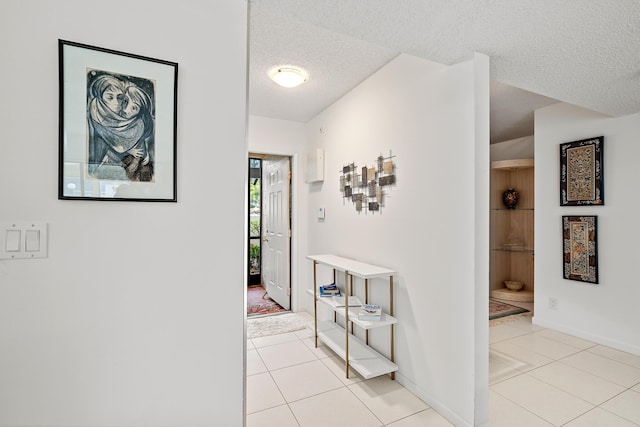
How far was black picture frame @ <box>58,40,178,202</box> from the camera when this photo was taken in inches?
41.6

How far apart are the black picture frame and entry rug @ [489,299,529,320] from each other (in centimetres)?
409

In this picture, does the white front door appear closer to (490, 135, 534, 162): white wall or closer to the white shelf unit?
the white shelf unit

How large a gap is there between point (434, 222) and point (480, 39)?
3.56 feet

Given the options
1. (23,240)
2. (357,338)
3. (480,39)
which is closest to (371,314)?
(357,338)

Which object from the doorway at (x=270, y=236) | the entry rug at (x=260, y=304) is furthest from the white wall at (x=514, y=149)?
the entry rug at (x=260, y=304)

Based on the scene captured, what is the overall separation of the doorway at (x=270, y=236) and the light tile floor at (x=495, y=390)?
1.30m

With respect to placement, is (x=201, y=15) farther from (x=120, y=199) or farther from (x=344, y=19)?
(x=120, y=199)

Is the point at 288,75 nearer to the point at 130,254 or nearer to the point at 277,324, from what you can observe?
the point at 130,254

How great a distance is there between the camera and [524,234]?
4.82 meters

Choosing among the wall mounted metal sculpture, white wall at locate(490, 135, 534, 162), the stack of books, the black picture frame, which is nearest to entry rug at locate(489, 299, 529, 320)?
the stack of books

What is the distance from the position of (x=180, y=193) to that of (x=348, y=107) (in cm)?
235

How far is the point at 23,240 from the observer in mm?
1021

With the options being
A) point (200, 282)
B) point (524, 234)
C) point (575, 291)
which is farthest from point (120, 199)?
point (524, 234)

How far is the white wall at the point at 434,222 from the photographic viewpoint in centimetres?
177
